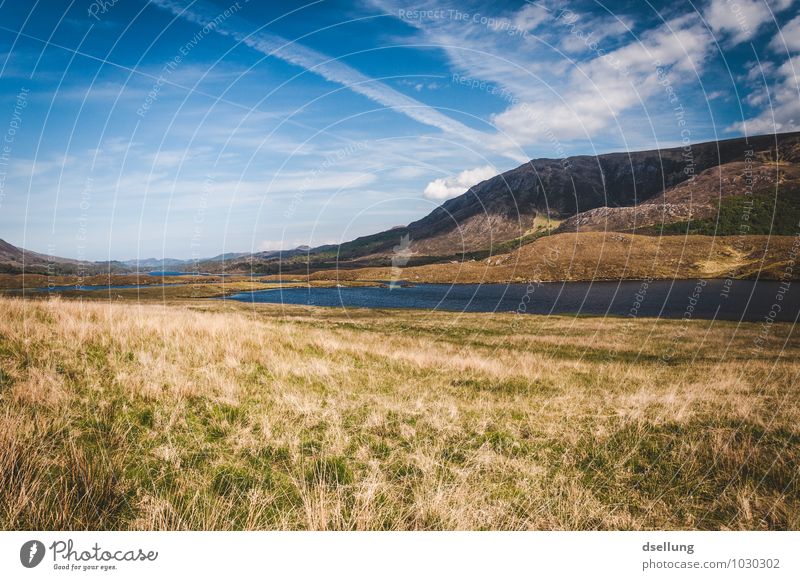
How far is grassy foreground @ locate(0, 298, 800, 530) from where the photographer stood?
3943 mm

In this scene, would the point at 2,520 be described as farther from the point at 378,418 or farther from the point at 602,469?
the point at 602,469

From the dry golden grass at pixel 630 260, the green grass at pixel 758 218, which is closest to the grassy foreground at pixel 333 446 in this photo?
the dry golden grass at pixel 630 260

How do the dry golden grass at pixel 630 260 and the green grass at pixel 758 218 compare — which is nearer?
the dry golden grass at pixel 630 260

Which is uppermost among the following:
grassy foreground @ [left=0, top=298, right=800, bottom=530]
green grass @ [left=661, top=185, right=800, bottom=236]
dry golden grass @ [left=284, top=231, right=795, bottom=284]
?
green grass @ [left=661, top=185, right=800, bottom=236]

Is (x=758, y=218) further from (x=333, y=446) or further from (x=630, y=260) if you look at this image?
(x=333, y=446)

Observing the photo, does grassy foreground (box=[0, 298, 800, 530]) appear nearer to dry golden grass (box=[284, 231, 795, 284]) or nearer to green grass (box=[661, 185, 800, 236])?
dry golden grass (box=[284, 231, 795, 284])

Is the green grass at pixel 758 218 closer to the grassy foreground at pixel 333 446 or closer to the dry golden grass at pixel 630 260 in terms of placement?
the dry golden grass at pixel 630 260

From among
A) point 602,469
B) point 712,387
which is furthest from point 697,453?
point 712,387

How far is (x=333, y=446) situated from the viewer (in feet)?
17.8

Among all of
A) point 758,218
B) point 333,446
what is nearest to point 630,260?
point 758,218

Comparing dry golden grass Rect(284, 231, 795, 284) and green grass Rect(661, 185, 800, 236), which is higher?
green grass Rect(661, 185, 800, 236)

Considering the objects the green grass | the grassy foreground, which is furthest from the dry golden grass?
the grassy foreground

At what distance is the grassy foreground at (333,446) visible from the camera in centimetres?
394

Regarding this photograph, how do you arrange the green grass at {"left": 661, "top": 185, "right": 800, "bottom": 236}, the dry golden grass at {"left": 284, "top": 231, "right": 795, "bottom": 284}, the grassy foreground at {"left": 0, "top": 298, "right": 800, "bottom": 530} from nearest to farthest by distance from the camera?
the grassy foreground at {"left": 0, "top": 298, "right": 800, "bottom": 530}, the dry golden grass at {"left": 284, "top": 231, "right": 795, "bottom": 284}, the green grass at {"left": 661, "top": 185, "right": 800, "bottom": 236}
